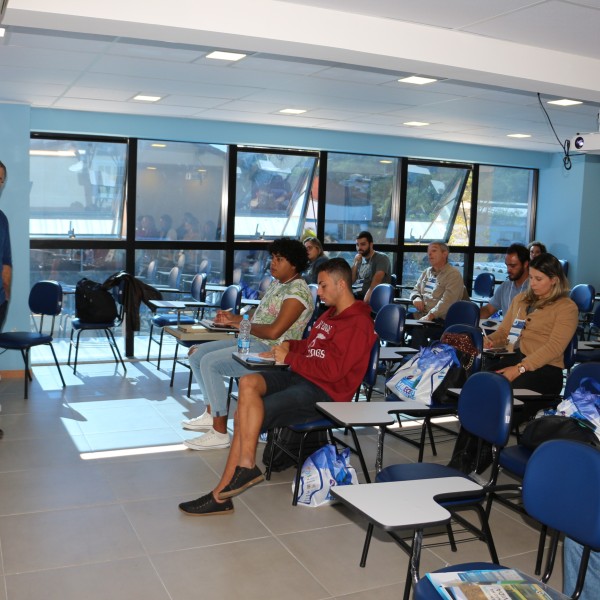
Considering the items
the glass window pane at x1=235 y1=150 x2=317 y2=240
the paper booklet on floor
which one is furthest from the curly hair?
the glass window pane at x1=235 y1=150 x2=317 y2=240

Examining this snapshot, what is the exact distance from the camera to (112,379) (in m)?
7.36

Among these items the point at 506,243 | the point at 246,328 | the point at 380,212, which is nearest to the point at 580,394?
the point at 246,328

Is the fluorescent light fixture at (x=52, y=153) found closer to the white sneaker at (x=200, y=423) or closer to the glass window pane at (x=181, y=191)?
the glass window pane at (x=181, y=191)

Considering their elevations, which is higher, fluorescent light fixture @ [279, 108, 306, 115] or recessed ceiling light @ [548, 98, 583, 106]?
recessed ceiling light @ [548, 98, 583, 106]

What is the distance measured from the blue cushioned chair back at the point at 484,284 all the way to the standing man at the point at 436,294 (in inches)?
118

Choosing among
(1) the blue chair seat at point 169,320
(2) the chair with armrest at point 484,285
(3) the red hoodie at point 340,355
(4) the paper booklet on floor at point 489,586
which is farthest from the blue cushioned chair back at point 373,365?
(2) the chair with armrest at point 484,285

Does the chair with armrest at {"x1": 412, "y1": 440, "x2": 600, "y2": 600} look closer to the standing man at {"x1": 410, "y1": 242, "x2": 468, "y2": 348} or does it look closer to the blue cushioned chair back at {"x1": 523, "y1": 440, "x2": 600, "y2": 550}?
the blue cushioned chair back at {"x1": 523, "y1": 440, "x2": 600, "y2": 550}

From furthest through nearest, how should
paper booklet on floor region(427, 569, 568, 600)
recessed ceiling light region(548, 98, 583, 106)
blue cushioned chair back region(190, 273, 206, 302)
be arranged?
1. blue cushioned chair back region(190, 273, 206, 302)
2. recessed ceiling light region(548, 98, 583, 106)
3. paper booklet on floor region(427, 569, 568, 600)

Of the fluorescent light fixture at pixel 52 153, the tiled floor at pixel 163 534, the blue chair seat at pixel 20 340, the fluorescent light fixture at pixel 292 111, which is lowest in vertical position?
the tiled floor at pixel 163 534

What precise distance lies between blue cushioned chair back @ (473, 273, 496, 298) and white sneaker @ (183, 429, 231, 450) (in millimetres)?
6382

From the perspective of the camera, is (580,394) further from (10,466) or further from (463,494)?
(10,466)

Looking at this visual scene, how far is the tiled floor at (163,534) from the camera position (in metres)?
3.32

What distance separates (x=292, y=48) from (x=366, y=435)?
2.95m

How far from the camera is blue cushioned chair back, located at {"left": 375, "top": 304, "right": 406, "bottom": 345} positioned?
648 cm
